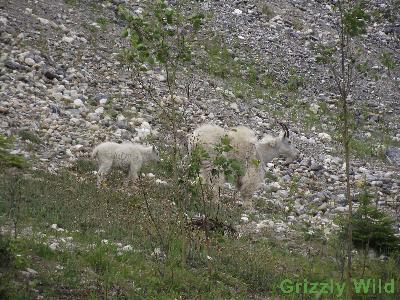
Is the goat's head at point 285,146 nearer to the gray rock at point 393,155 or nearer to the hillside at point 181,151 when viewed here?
the hillside at point 181,151

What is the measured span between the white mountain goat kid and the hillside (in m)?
0.27

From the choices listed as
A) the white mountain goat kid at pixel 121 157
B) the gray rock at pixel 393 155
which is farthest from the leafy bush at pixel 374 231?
the gray rock at pixel 393 155

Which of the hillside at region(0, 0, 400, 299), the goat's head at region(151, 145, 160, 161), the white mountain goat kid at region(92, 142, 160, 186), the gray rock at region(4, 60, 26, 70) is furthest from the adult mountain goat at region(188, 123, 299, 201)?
the gray rock at region(4, 60, 26, 70)

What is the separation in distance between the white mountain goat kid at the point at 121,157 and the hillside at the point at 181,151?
269 millimetres

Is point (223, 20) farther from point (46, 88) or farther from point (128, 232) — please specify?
point (128, 232)

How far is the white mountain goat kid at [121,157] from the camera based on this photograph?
11625 millimetres

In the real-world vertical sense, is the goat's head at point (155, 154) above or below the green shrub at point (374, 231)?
above

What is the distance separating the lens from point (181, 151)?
1255 cm

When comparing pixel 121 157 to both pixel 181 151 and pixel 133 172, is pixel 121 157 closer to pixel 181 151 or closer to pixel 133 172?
pixel 133 172

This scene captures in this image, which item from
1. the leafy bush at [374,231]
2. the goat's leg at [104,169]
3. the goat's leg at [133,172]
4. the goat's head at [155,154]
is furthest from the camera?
the goat's head at [155,154]

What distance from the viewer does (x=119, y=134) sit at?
13633 millimetres

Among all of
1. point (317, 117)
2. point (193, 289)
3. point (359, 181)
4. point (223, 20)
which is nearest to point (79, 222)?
point (193, 289)

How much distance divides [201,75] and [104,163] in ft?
25.8

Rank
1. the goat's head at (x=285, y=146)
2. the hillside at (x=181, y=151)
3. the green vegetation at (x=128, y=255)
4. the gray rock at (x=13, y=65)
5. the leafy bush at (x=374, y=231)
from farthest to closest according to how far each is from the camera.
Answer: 1. the gray rock at (x=13, y=65)
2. the goat's head at (x=285, y=146)
3. the leafy bush at (x=374, y=231)
4. the hillside at (x=181, y=151)
5. the green vegetation at (x=128, y=255)
